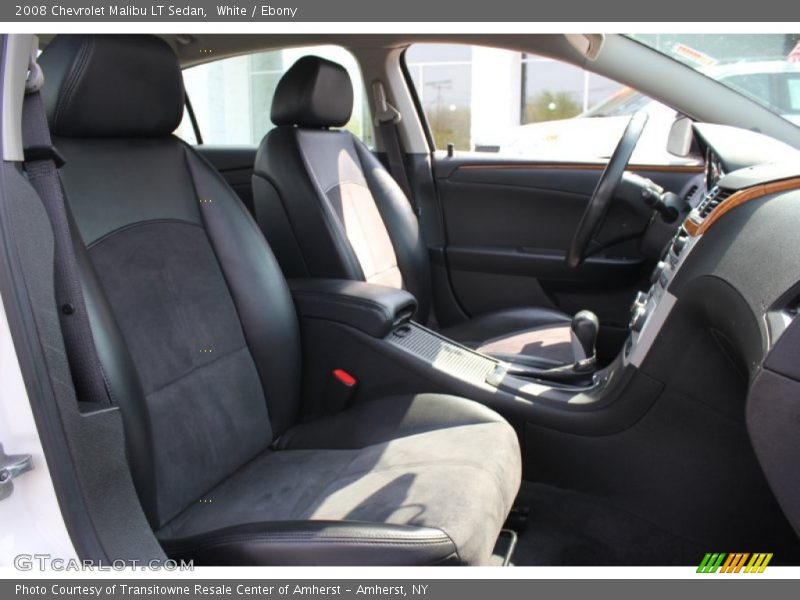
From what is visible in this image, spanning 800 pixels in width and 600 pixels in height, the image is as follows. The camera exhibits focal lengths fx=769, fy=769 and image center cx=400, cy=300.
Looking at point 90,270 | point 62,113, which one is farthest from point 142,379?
point 62,113

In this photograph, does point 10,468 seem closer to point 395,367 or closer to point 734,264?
point 395,367

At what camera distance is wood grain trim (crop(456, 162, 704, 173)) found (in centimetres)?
284

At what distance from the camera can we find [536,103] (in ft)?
24.2

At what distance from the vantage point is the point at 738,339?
1302 mm

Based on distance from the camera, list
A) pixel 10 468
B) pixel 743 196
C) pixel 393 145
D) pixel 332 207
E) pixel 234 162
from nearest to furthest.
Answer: pixel 10 468, pixel 743 196, pixel 332 207, pixel 393 145, pixel 234 162

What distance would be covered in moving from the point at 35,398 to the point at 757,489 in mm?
1448

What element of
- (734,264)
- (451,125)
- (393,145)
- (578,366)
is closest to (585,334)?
(578,366)

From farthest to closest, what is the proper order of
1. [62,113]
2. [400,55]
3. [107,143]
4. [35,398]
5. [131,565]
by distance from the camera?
[400,55], [107,143], [62,113], [131,565], [35,398]

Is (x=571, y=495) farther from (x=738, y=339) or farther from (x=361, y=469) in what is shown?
(x=738, y=339)

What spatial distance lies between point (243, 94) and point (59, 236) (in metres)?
2.73

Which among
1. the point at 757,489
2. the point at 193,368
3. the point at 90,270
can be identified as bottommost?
the point at 757,489

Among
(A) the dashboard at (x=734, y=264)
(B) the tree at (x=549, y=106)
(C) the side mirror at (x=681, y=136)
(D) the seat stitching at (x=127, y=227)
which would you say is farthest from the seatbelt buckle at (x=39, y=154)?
(B) the tree at (x=549, y=106)

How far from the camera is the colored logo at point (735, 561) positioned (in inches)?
64.8

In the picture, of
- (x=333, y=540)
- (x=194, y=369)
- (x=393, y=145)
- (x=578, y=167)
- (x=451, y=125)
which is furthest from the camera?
(x=451, y=125)
